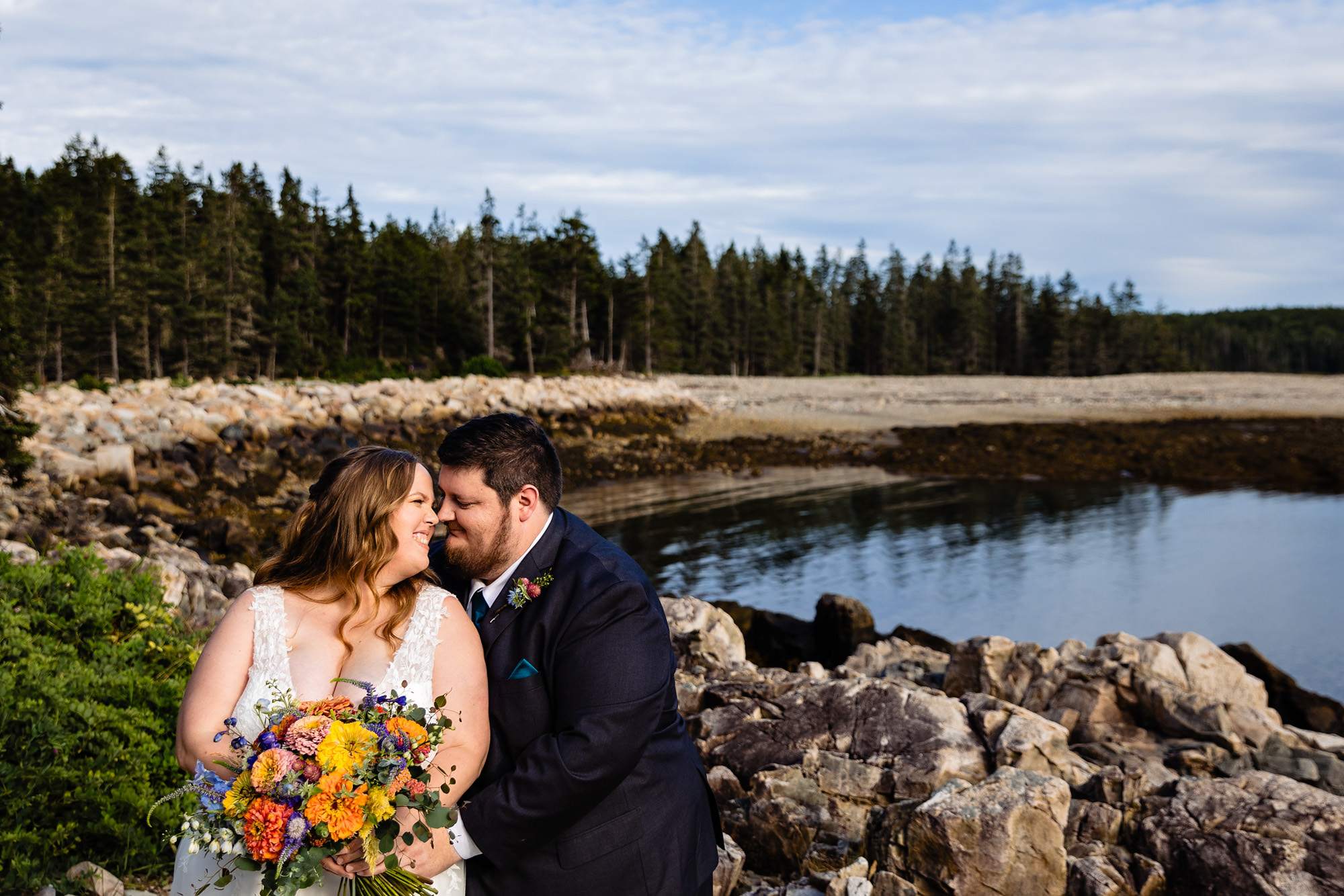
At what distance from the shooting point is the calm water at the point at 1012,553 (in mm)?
14570

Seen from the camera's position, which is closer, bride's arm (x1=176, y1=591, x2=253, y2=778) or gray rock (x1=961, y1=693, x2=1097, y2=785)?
bride's arm (x1=176, y1=591, x2=253, y2=778)

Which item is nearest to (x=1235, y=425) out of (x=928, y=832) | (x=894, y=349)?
(x=928, y=832)

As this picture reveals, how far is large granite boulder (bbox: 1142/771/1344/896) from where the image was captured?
4.71m

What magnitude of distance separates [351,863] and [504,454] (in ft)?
4.14

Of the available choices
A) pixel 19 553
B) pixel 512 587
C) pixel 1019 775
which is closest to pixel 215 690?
pixel 512 587

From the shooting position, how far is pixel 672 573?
16.7 m

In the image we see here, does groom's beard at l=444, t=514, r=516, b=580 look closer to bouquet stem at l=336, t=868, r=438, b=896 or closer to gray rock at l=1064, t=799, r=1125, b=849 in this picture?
bouquet stem at l=336, t=868, r=438, b=896

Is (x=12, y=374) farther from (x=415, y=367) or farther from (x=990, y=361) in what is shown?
(x=990, y=361)

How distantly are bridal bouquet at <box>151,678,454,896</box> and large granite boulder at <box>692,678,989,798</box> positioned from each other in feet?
13.4

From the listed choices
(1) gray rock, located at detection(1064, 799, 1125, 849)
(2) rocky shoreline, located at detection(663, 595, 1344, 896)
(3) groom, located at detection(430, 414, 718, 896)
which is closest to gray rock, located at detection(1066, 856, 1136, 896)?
(2) rocky shoreline, located at detection(663, 595, 1344, 896)

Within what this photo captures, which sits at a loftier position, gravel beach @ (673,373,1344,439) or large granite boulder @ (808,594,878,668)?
gravel beach @ (673,373,1344,439)

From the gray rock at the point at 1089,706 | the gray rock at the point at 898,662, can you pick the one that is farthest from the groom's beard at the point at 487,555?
the gray rock at the point at 898,662

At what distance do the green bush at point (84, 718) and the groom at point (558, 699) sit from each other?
293 cm

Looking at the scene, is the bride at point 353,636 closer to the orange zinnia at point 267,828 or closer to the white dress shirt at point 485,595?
the white dress shirt at point 485,595
